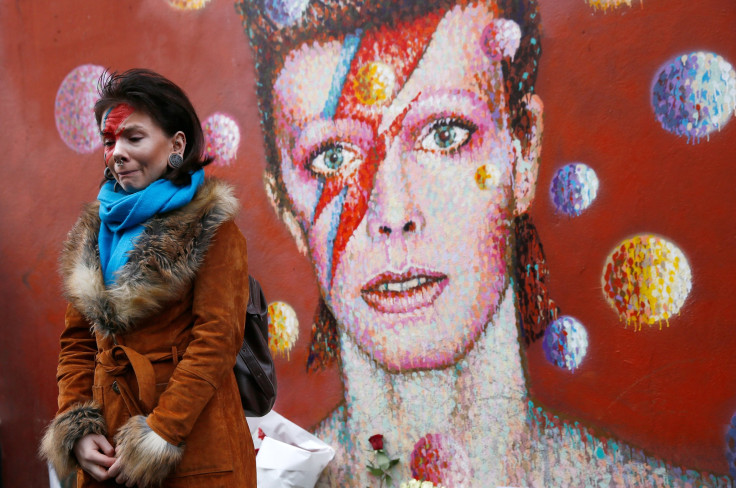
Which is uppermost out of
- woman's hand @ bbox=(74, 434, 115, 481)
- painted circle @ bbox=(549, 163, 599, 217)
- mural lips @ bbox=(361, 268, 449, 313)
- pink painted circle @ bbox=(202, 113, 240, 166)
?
pink painted circle @ bbox=(202, 113, 240, 166)

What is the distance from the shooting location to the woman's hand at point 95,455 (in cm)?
161

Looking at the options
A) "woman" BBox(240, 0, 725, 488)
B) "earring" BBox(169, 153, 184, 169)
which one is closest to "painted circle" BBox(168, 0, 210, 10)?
"woman" BBox(240, 0, 725, 488)

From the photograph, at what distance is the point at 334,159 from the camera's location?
3.08 meters

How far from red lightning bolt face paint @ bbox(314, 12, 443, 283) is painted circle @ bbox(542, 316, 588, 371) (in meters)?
0.97

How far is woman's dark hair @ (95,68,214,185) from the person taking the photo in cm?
179

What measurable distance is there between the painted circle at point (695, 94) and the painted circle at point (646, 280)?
0.44 meters

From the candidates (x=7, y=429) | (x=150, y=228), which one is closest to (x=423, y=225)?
(x=150, y=228)

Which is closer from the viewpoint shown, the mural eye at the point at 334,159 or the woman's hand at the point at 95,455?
the woman's hand at the point at 95,455

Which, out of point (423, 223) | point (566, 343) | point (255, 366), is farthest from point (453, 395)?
point (255, 366)

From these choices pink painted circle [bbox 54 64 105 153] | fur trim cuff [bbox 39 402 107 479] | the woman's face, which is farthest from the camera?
pink painted circle [bbox 54 64 105 153]

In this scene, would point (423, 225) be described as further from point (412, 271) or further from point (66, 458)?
point (66, 458)

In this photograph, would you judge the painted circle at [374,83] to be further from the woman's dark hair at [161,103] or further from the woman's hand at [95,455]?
the woman's hand at [95,455]

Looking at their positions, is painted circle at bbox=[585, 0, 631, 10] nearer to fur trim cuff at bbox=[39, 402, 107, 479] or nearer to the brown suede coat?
the brown suede coat

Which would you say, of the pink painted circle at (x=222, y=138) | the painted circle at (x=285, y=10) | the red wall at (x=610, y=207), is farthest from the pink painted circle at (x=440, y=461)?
the painted circle at (x=285, y=10)
